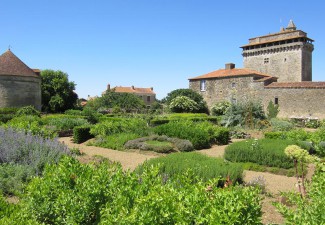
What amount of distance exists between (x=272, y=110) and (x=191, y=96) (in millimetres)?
8501

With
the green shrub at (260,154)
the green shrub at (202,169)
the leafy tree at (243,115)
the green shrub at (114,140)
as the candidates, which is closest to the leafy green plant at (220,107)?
the leafy tree at (243,115)

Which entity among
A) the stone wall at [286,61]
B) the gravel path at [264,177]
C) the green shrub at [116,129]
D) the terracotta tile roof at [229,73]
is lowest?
the gravel path at [264,177]

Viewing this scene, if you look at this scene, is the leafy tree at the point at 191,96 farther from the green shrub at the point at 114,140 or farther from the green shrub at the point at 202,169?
the green shrub at the point at 202,169

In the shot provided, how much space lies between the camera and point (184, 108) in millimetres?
31328

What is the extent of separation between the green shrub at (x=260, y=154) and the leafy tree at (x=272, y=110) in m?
19.5

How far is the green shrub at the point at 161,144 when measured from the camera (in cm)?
1142

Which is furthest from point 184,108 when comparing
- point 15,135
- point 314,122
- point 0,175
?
point 0,175

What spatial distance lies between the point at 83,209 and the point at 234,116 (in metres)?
19.4

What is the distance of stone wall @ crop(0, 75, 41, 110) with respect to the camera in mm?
30156

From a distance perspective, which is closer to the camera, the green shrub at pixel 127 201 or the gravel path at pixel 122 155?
the green shrub at pixel 127 201

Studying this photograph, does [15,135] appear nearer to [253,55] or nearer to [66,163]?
[66,163]

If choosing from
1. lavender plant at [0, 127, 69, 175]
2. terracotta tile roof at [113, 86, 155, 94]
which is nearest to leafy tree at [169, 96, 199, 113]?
lavender plant at [0, 127, 69, 175]

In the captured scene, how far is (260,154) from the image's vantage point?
30.8 ft

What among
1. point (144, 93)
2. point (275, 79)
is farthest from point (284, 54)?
point (144, 93)
